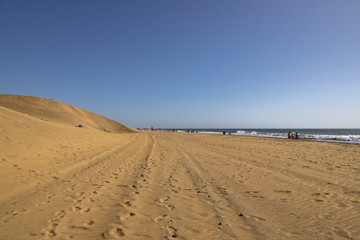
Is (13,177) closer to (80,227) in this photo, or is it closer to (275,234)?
(80,227)

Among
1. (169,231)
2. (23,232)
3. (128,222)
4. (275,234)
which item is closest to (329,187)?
(275,234)

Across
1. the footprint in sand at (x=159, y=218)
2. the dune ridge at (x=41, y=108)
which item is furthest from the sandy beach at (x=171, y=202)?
the dune ridge at (x=41, y=108)

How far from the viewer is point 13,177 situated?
604 cm

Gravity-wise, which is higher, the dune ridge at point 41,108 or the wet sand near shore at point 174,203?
the dune ridge at point 41,108

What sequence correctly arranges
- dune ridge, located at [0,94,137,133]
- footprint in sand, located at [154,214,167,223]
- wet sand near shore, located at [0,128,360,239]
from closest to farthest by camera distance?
1. wet sand near shore, located at [0,128,360,239]
2. footprint in sand, located at [154,214,167,223]
3. dune ridge, located at [0,94,137,133]

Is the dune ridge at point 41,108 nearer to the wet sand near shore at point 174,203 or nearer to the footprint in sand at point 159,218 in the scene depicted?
the wet sand near shore at point 174,203

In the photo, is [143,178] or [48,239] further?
[143,178]

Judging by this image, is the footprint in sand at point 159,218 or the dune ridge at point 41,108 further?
the dune ridge at point 41,108

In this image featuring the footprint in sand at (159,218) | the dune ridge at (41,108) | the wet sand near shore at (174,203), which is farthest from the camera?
the dune ridge at (41,108)

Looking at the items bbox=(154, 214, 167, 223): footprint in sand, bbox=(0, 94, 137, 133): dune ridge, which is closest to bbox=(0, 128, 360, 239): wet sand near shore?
bbox=(154, 214, 167, 223): footprint in sand

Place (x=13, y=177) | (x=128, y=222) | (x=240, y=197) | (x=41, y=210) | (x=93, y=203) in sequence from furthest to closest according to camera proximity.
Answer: (x=13, y=177) < (x=240, y=197) < (x=93, y=203) < (x=41, y=210) < (x=128, y=222)

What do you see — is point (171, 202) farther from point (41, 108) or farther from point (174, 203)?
point (41, 108)

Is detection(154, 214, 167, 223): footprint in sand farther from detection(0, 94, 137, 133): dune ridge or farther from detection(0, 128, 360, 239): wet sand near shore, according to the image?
detection(0, 94, 137, 133): dune ridge

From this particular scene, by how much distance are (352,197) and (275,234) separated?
3574 millimetres
